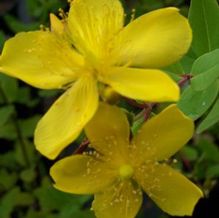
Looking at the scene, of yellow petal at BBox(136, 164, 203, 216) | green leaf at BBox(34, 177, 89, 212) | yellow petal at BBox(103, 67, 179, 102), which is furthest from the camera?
green leaf at BBox(34, 177, 89, 212)

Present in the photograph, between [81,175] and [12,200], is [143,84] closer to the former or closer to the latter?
[81,175]

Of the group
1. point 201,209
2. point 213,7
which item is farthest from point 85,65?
point 201,209

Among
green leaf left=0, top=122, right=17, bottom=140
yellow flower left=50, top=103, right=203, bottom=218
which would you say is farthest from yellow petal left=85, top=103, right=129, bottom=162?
green leaf left=0, top=122, right=17, bottom=140

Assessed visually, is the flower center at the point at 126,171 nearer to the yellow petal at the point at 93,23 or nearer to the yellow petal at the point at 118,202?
the yellow petal at the point at 118,202

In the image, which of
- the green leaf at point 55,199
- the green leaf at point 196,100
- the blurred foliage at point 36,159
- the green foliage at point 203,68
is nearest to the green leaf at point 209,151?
the blurred foliage at point 36,159

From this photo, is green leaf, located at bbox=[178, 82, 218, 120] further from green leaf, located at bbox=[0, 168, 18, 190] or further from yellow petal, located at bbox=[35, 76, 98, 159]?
green leaf, located at bbox=[0, 168, 18, 190]

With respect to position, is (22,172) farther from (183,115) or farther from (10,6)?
(183,115)
